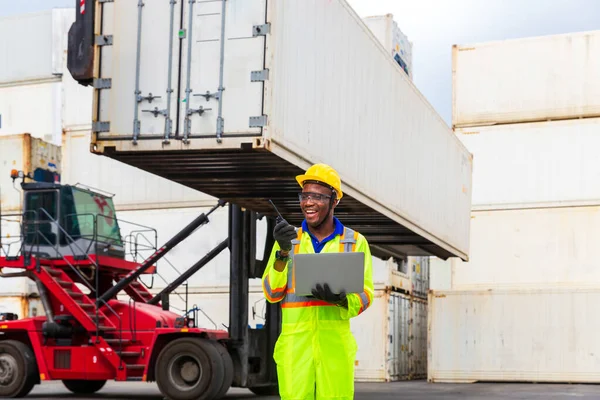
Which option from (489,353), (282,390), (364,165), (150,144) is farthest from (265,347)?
(282,390)

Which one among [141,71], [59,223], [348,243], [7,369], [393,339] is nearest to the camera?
[348,243]

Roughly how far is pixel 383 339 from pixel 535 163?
534 centimetres

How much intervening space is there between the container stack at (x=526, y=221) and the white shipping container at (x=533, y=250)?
23 mm

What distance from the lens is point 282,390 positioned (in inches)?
159

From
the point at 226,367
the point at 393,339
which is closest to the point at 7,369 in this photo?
the point at 226,367

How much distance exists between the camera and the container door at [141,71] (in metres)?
9.84

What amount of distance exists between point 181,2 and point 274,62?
1.33 meters

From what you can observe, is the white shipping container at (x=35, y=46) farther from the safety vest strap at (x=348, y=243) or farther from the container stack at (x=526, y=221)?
the safety vest strap at (x=348, y=243)

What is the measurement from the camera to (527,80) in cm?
2180

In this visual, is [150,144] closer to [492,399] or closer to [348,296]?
[348,296]

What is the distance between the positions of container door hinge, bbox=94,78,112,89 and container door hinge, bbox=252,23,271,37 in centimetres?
173

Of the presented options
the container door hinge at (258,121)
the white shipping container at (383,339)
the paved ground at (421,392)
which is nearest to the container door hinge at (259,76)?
the container door hinge at (258,121)

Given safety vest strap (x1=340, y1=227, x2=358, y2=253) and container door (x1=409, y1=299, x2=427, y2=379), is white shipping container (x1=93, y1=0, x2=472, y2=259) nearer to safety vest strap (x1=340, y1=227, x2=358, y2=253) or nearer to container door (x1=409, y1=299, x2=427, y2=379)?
safety vest strap (x1=340, y1=227, x2=358, y2=253)

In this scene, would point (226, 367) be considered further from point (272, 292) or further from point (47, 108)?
point (47, 108)
